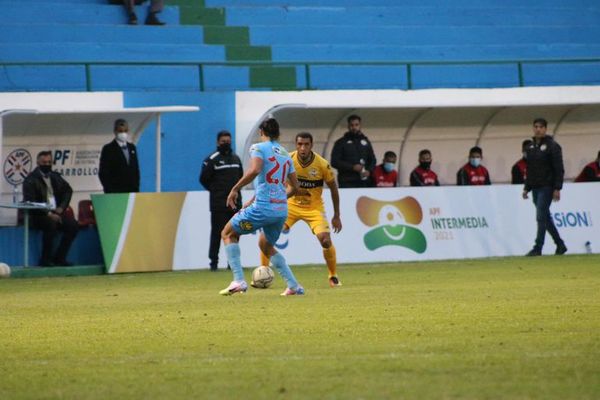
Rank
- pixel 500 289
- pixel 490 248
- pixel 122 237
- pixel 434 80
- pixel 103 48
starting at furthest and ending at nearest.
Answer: pixel 434 80, pixel 103 48, pixel 490 248, pixel 122 237, pixel 500 289

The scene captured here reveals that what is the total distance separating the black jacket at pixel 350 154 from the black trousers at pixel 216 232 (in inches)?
111

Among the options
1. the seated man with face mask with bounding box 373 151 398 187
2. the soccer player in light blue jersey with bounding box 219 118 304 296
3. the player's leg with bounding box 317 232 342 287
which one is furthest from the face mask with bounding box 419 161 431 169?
the soccer player in light blue jersey with bounding box 219 118 304 296

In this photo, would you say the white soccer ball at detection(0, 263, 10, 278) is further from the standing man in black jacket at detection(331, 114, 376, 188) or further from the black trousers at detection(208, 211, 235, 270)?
the standing man in black jacket at detection(331, 114, 376, 188)

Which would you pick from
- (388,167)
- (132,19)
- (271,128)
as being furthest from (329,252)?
(132,19)

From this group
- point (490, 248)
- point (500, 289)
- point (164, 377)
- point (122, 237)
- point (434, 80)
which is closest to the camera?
point (164, 377)

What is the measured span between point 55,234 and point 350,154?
5368 mm

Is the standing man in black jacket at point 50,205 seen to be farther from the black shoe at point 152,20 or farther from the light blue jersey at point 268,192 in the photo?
the light blue jersey at point 268,192

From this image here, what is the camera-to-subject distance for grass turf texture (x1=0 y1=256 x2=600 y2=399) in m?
7.12

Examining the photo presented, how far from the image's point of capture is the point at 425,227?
23047 mm

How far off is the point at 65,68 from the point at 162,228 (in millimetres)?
4734

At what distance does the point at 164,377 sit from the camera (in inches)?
301

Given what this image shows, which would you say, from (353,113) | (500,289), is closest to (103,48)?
(353,113)

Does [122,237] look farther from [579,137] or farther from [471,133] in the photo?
[579,137]

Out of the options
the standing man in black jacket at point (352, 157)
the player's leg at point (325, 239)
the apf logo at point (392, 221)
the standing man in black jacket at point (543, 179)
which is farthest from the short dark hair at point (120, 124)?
the standing man in black jacket at point (543, 179)
